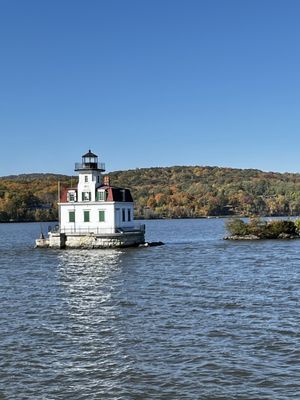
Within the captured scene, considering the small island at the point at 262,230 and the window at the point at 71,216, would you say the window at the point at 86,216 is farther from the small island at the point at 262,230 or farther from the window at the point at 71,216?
the small island at the point at 262,230

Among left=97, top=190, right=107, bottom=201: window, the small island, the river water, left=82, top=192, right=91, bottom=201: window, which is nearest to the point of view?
the river water

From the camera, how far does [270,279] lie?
115ft

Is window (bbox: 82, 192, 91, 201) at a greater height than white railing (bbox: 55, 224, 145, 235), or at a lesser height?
greater

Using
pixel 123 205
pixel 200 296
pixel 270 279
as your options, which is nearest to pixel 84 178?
pixel 123 205

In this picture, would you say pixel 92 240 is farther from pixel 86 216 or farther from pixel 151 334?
pixel 151 334

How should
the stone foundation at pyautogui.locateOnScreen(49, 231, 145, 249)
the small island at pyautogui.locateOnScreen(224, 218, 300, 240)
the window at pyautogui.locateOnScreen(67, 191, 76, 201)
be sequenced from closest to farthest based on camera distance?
the stone foundation at pyautogui.locateOnScreen(49, 231, 145, 249) < the window at pyautogui.locateOnScreen(67, 191, 76, 201) < the small island at pyautogui.locateOnScreen(224, 218, 300, 240)

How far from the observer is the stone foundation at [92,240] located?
2274 inches

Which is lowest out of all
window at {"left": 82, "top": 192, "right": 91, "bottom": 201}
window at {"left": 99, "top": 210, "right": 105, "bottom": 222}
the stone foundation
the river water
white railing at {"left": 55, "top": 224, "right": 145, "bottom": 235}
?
the river water

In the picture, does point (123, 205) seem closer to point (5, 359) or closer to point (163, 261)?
point (163, 261)

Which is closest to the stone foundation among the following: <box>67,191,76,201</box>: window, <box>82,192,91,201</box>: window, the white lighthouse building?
the white lighthouse building

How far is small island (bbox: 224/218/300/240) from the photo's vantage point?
71.8 metres

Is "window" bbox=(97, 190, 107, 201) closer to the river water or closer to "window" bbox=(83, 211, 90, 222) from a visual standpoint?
"window" bbox=(83, 211, 90, 222)

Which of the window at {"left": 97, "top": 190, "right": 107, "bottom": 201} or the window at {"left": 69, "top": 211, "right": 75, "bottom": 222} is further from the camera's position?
the window at {"left": 69, "top": 211, "right": 75, "bottom": 222}

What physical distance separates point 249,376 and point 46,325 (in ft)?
31.2
